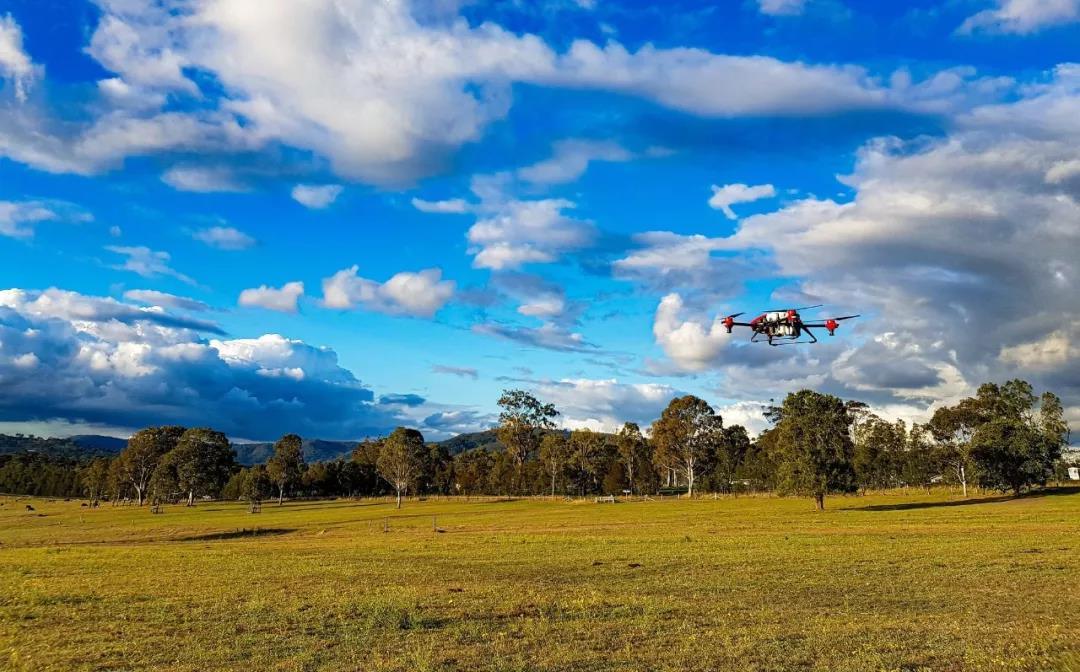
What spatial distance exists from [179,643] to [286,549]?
32687mm

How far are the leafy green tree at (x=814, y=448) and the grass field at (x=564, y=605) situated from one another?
39120mm

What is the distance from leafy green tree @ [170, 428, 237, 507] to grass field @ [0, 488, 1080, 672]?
10427 cm

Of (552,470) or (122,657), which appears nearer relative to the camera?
(122,657)

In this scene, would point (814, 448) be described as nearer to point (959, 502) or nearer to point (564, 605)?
point (959, 502)

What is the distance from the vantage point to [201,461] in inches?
5876

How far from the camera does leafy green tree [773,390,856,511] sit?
87.7 metres

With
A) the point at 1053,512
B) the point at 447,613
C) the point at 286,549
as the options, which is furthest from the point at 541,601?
the point at 1053,512

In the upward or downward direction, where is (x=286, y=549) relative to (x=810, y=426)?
downward

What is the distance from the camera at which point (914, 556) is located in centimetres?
3616

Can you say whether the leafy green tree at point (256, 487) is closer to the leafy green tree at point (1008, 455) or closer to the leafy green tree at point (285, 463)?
the leafy green tree at point (285, 463)

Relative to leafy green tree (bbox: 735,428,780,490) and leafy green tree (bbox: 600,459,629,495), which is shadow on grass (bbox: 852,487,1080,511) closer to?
leafy green tree (bbox: 735,428,780,490)

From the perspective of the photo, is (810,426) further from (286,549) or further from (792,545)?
(286,549)

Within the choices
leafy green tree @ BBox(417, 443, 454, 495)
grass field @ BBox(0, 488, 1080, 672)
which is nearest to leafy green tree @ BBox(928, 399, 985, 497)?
grass field @ BBox(0, 488, 1080, 672)

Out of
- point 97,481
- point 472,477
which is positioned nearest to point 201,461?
point 97,481
